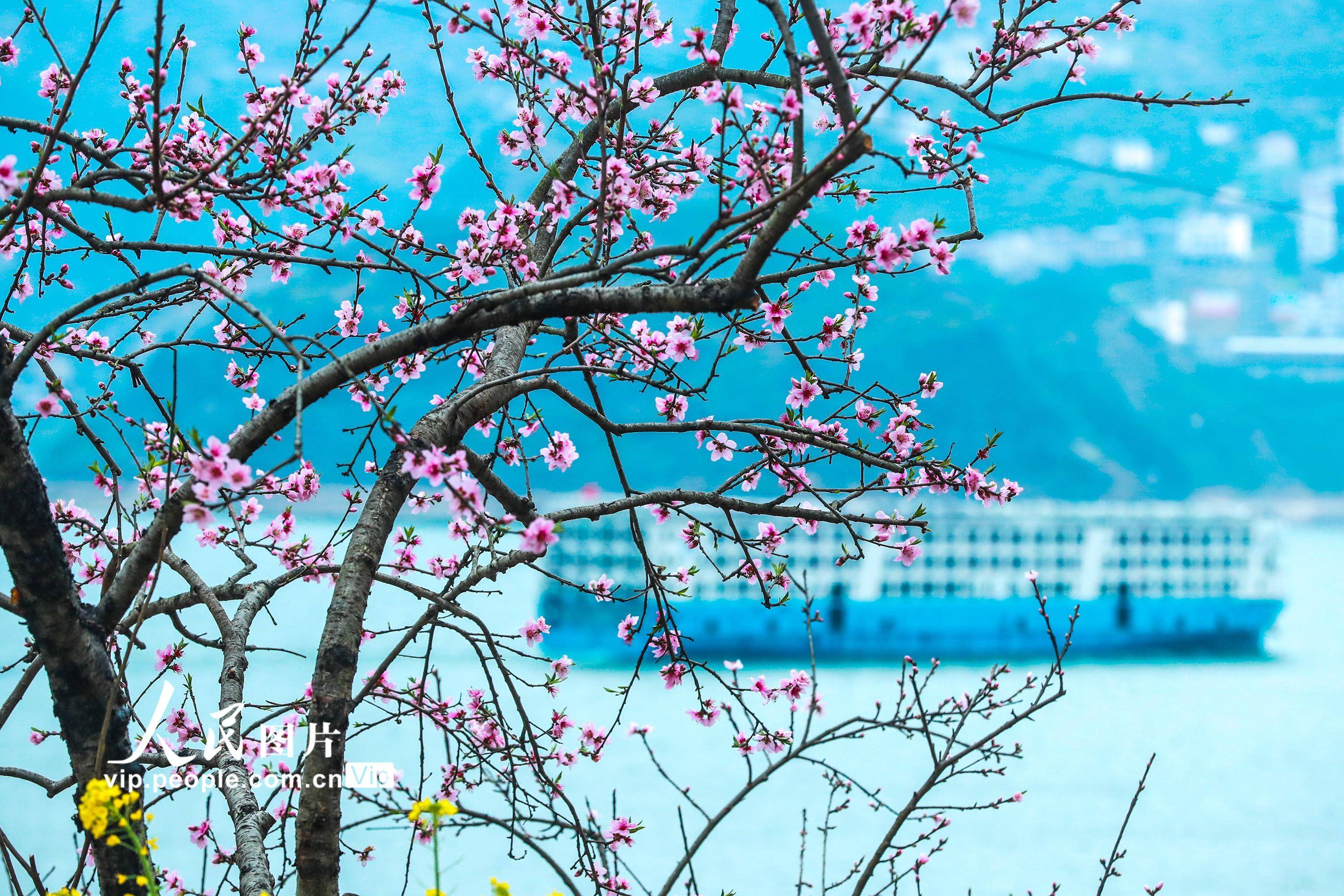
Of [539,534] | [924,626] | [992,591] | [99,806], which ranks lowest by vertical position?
[99,806]

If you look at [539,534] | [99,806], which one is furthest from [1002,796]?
[99,806]

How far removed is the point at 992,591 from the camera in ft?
77.4

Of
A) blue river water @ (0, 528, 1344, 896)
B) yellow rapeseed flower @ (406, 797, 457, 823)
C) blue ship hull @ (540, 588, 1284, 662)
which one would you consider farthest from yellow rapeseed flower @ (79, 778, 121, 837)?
blue ship hull @ (540, 588, 1284, 662)

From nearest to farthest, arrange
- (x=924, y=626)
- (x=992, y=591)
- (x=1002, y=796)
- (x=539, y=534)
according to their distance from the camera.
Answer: (x=539, y=534), (x=1002, y=796), (x=992, y=591), (x=924, y=626)

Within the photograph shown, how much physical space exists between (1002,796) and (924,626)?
1017 cm

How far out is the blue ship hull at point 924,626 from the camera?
22.7 meters

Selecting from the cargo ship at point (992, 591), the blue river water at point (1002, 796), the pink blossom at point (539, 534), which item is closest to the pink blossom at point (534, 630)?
the pink blossom at point (539, 534)

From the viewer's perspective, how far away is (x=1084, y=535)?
25.6m

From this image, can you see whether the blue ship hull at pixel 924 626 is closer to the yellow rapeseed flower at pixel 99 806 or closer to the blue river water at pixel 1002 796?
the blue river water at pixel 1002 796

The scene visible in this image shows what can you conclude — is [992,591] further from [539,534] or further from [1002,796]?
[539,534]

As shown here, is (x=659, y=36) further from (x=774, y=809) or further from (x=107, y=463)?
(x=774, y=809)

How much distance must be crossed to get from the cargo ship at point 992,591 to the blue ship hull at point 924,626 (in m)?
0.04

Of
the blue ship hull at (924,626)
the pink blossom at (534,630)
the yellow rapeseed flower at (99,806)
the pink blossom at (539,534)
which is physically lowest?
the yellow rapeseed flower at (99,806)

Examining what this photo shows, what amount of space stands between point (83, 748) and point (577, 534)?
20256 mm
